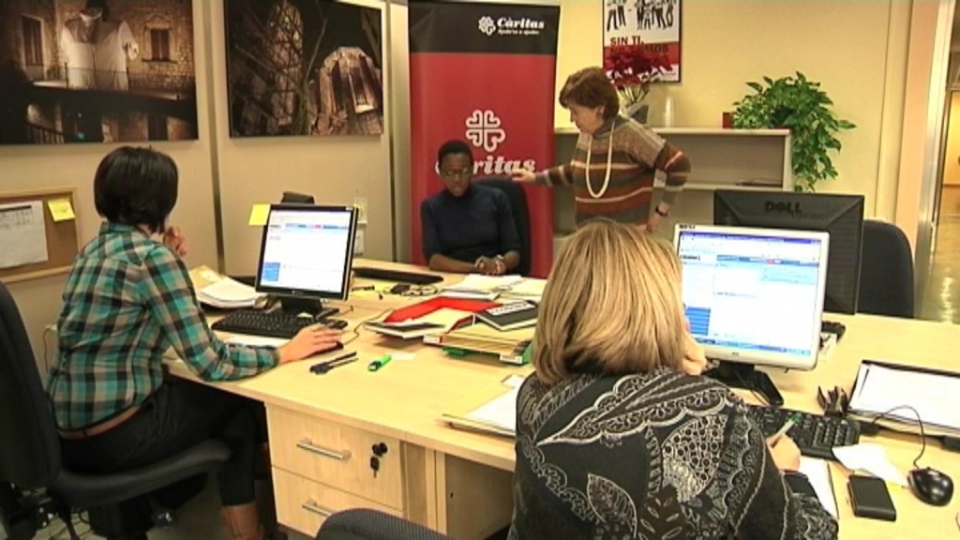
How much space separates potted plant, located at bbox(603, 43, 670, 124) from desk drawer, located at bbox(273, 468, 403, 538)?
10.6 ft

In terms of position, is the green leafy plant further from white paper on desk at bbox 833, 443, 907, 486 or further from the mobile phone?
the mobile phone

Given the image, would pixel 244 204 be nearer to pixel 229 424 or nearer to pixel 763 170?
pixel 229 424

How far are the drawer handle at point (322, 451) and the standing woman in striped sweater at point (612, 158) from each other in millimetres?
1836

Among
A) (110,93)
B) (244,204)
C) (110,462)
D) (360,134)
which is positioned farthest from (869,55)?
(110,462)

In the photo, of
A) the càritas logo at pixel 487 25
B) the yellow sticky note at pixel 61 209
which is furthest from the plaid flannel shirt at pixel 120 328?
the càritas logo at pixel 487 25

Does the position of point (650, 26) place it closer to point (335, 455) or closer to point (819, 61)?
point (819, 61)

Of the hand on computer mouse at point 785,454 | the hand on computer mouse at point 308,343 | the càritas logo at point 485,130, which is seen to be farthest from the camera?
the càritas logo at point 485,130

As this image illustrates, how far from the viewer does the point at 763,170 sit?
177 inches

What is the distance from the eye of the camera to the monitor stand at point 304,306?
2.59 metres

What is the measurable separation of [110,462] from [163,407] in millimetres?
175

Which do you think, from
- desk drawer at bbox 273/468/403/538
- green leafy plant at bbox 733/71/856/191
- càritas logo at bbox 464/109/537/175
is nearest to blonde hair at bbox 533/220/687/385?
desk drawer at bbox 273/468/403/538

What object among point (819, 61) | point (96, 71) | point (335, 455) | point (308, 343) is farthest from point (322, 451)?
point (819, 61)

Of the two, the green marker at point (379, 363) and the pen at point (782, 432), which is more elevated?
the pen at point (782, 432)

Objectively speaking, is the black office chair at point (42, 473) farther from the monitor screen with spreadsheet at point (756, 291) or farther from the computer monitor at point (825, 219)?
the computer monitor at point (825, 219)
